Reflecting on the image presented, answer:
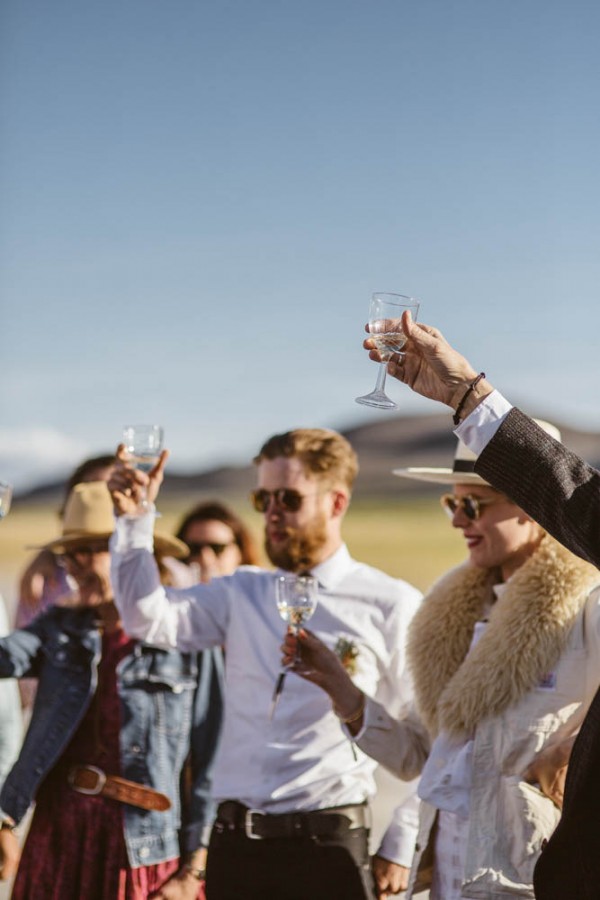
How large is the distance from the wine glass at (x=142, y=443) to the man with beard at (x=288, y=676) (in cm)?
4

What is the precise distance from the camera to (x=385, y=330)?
8.86ft

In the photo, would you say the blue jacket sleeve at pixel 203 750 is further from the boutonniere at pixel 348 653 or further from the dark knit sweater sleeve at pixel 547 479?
the dark knit sweater sleeve at pixel 547 479

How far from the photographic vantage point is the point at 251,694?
4.33m

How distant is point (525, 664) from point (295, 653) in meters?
0.72

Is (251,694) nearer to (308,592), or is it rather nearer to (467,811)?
(308,592)

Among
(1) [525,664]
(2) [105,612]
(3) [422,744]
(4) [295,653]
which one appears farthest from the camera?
(2) [105,612]

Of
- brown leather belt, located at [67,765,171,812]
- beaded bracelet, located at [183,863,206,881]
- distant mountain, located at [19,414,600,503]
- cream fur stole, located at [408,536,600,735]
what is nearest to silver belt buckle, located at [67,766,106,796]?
brown leather belt, located at [67,765,171,812]

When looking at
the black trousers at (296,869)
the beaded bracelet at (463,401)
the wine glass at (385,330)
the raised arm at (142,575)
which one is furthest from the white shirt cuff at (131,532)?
the beaded bracelet at (463,401)

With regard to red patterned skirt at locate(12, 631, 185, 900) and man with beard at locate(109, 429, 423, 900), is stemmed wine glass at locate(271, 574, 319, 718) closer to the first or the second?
man with beard at locate(109, 429, 423, 900)

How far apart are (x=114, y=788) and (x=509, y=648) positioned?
6.22 feet

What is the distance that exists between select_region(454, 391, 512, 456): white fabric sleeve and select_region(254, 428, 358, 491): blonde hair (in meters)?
2.30

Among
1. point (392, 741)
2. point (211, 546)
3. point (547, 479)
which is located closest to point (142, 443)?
point (392, 741)

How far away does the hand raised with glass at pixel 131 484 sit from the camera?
409 cm

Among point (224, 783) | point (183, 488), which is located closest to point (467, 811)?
point (224, 783)
